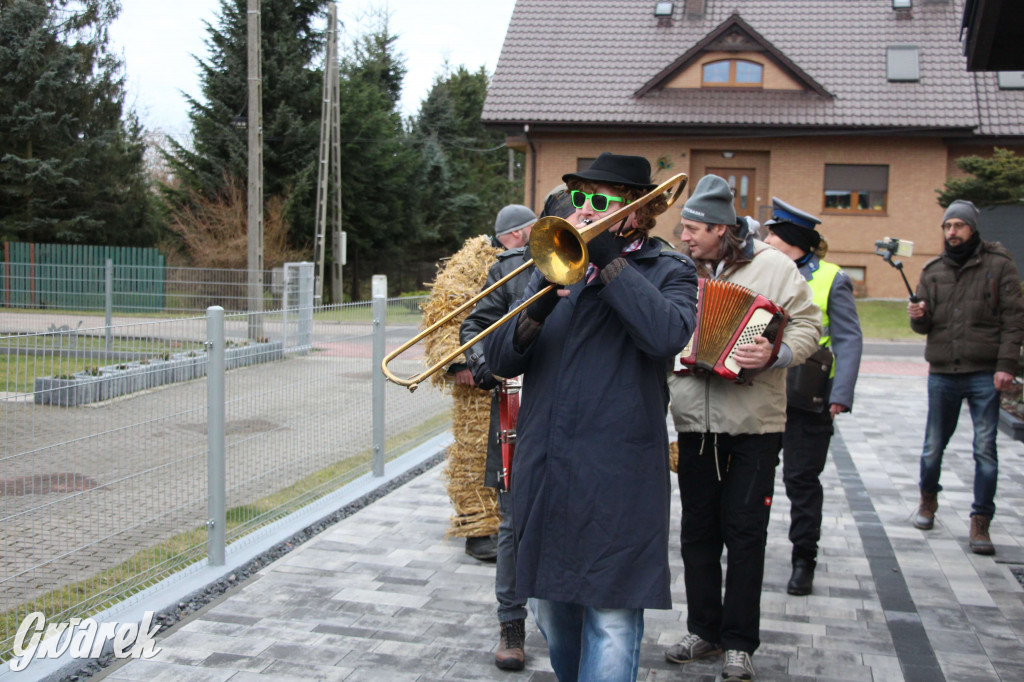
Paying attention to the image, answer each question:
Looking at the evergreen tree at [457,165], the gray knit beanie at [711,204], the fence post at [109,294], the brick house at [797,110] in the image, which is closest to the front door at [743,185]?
the brick house at [797,110]

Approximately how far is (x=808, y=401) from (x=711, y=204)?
142 cm

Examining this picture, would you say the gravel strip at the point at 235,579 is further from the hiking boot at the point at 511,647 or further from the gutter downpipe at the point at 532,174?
the gutter downpipe at the point at 532,174

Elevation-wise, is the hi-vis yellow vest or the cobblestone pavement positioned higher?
the hi-vis yellow vest

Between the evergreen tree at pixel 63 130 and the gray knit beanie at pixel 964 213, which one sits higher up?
the evergreen tree at pixel 63 130

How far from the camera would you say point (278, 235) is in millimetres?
28781

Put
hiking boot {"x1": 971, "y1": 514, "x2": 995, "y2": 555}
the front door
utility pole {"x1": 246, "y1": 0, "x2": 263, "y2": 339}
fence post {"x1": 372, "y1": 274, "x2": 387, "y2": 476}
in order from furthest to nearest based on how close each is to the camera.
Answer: the front door, utility pole {"x1": 246, "y1": 0, "x2": 263, "y2": 339}, fence post {"x1": 372, "y1": 274, "x2": 387, "y2": 476}, hiking boot {"x1": 971, "y1": 514, "x2": 995, "y2": 555}

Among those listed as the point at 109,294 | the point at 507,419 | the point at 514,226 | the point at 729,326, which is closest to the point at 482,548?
the point at 507,419

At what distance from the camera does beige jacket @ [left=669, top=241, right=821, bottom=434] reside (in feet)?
13.0

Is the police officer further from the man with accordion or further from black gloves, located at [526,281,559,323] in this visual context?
black gloves, located at [526,281,559,323]

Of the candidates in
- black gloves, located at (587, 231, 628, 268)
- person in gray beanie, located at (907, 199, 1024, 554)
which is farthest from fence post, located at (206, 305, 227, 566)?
person in gray beanie, located at (907, 199, 1024, 554)

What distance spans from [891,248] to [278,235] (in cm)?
2476

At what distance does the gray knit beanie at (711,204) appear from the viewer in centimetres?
403

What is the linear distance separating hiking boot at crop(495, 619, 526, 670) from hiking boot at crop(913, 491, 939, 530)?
130 inches

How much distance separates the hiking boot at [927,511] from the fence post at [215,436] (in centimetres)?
428
